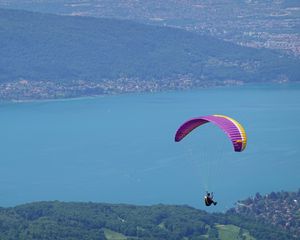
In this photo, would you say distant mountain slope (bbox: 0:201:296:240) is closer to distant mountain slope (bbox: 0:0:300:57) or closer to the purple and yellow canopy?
the purple and yellow canopy

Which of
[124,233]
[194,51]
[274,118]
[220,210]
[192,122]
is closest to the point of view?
[192,122]

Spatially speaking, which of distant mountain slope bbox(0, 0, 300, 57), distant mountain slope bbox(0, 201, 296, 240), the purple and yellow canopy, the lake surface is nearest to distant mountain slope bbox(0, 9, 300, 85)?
distant mountain slope bbox(0, 0, 300, 57)

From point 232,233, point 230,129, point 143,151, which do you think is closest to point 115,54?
point 143,151

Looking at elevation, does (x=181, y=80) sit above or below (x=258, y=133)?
above

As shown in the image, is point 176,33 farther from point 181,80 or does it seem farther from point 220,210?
point 220,210

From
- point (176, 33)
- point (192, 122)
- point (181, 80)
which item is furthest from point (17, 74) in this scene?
point (192, 122)

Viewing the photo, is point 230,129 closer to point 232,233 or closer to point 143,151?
point 232,233
